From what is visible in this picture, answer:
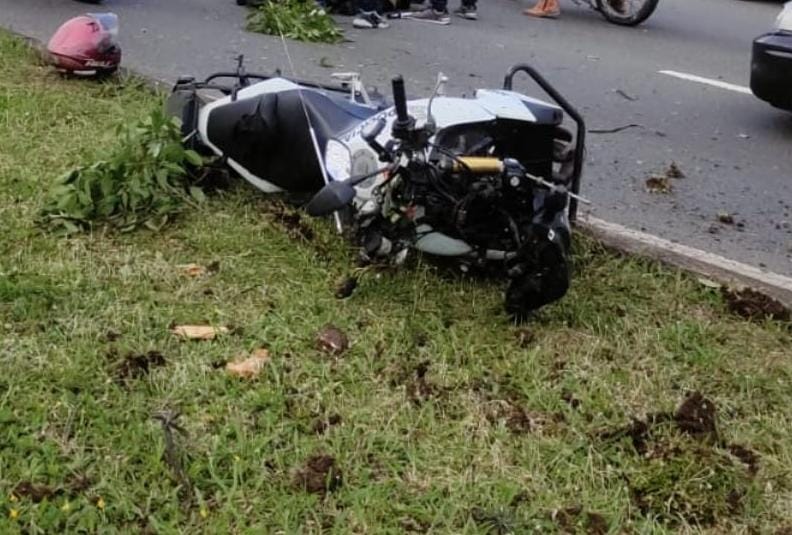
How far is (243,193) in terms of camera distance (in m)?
4.00

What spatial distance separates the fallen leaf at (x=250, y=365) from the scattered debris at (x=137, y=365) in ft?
0.66

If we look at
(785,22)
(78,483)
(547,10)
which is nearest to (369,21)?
(547,10)

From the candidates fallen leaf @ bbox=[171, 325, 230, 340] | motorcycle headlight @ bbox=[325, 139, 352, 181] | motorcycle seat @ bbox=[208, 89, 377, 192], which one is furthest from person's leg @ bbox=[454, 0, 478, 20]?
fallen leaf @ bbox=[171, 325, 230, 340]

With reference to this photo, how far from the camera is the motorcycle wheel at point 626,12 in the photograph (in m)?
9.00

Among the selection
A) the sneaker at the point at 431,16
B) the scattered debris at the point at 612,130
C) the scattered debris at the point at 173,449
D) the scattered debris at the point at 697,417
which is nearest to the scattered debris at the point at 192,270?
the scattered debris at the point at 173,449

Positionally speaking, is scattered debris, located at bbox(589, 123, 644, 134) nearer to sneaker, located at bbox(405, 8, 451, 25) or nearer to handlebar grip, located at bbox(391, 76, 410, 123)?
handlebar grip, located at bbox(391, 76, 410, 123)

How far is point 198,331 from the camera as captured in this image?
10.0ft

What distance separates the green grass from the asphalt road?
Result: 3.34ft

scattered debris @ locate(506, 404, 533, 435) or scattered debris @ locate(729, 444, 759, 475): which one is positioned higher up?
scattered debris @ locate(506, 404, 533, 435)

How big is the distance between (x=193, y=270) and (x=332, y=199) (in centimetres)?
71

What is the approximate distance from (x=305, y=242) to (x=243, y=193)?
0.48 m

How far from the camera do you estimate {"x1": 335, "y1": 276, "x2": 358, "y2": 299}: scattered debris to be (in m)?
3.29

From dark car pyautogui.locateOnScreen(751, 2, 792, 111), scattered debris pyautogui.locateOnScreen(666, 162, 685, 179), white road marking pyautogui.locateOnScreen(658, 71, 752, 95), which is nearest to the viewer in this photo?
scattered debris pyautogui.locateOnScreen(666, 162, 685, 179)

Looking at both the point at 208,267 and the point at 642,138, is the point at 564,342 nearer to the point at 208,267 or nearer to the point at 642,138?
the point at 208,267
